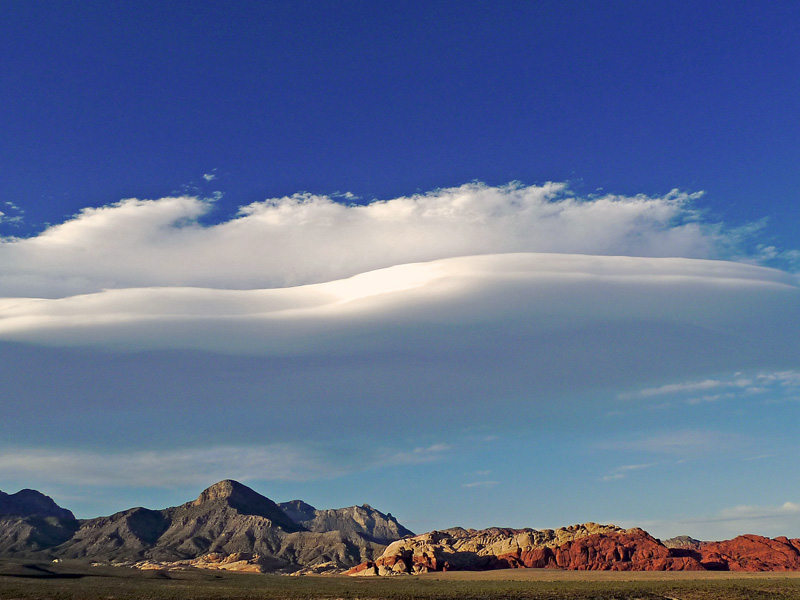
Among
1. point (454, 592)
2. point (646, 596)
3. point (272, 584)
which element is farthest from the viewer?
point (272, 584)

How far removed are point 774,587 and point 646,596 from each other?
1493 inches

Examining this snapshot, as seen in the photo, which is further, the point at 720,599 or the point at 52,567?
the point at 52,567

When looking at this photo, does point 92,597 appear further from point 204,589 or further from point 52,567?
point 52,567

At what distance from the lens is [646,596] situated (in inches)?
4567

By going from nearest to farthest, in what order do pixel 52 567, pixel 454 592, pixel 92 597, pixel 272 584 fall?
pixel 92 597, pixel 454 592, pixel 272 584, pixel 52 567

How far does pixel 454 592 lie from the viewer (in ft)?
408

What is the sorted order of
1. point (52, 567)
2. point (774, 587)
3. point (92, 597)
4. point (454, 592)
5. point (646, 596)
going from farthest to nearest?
point (52, 567) → point (774, 587) → point (454, 592) → point (646, 596) → point (92, 597)

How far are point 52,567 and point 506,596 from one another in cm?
13831

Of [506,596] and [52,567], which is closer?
[506,596]

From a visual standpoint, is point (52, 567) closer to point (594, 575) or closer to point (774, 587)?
point (594, 575)

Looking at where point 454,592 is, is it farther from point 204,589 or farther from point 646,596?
point 204,589

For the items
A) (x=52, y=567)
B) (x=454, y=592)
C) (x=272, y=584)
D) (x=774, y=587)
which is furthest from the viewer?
(x=52, y=567)

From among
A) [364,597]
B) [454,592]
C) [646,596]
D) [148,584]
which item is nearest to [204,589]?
[148,584]

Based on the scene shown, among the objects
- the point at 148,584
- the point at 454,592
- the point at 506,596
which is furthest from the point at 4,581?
the point at 506,596
